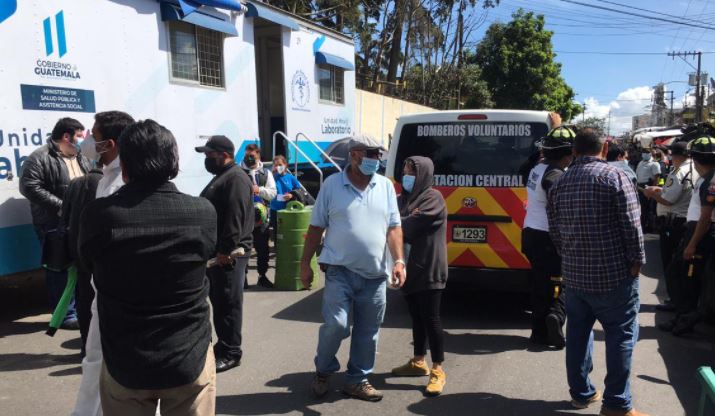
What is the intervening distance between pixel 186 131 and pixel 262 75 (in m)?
4.29

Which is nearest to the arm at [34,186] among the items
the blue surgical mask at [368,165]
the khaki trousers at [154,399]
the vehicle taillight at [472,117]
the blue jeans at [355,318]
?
the blue jeans at [355,318]

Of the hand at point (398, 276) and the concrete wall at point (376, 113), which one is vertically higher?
the concrete wall at point (376, 113)

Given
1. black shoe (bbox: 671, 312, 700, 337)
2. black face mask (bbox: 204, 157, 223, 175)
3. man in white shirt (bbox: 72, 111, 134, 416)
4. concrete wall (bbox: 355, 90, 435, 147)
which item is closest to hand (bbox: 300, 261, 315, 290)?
black face mask (bbox: 204, 157, 223, 175)

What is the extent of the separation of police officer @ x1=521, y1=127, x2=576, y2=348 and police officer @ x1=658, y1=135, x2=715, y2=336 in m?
1.28

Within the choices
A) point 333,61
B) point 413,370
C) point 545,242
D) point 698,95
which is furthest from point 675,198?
point 698,95

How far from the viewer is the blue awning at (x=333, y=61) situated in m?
10.6

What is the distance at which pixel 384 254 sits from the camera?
12.6 ft

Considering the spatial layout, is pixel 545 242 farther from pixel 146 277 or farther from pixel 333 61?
pixel 333 61

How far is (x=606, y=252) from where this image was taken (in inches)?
131

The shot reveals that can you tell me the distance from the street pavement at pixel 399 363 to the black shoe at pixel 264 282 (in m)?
0.82

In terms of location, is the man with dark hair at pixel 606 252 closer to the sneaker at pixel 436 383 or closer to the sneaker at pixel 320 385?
the sneaker at pixel 436 383

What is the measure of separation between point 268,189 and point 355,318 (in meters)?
3.81

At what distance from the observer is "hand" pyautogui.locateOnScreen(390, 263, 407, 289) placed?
3.77m

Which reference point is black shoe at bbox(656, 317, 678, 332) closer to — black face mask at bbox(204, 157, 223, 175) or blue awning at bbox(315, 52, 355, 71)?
black face mask at bbox(204, 157, 223, 175)
